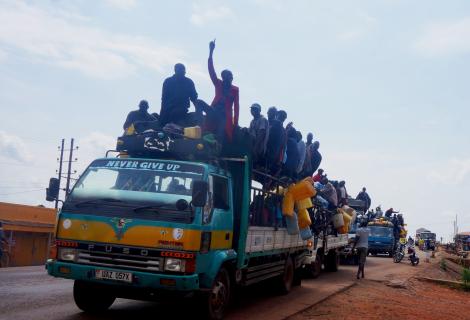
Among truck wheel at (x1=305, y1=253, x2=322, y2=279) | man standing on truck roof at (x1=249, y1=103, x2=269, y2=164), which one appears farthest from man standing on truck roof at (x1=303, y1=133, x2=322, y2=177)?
man standing on truck roof at (x1=249, y1=103, x2=269, y2=164)

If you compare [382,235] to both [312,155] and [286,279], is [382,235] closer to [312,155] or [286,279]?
[312,155]

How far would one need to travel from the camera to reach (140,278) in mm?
6699

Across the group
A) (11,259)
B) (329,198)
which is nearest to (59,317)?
(329,198)

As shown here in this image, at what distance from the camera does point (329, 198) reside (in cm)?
1628

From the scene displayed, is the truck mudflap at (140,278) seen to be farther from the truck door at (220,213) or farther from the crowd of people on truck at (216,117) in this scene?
the crowd of people on truck at (216,117)

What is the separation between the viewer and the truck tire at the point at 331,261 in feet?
59.8

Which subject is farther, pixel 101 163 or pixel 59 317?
pixel 101 163

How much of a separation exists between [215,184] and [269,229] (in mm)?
2560

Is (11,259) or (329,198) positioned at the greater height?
(329,198)

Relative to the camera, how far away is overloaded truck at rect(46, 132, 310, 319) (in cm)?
675

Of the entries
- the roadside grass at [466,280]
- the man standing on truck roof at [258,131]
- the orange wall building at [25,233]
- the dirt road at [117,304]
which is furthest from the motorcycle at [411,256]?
the man standing on truck roof at [258,131]

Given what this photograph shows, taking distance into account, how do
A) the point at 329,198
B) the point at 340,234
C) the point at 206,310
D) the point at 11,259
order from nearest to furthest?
the point at 206,310 < the point at 329,198 < the point at 340,234 < the point at 11,259

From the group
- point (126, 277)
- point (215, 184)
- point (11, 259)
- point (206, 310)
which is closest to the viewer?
point (126, 277)

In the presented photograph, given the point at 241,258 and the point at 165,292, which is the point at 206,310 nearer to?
the point at 165,292
